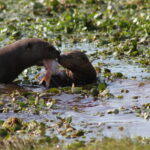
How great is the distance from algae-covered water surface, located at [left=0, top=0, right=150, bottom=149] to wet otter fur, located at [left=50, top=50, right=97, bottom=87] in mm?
232

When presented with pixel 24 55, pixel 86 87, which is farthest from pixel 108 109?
pixel 24 55

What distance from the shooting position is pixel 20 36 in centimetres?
1666

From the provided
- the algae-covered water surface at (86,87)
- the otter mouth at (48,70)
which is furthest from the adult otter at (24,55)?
the algae-covered water surface at (86,87)

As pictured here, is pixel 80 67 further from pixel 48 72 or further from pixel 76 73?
pixel 48 72

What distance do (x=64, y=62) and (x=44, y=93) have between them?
1.07 meters

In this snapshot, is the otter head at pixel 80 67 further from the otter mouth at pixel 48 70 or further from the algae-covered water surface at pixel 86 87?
the otter mouth at pixel 48 70

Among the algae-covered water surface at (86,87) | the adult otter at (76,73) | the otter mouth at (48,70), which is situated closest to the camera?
the algae-covered water surface at (86,87)

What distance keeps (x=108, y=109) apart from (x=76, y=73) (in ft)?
8.10

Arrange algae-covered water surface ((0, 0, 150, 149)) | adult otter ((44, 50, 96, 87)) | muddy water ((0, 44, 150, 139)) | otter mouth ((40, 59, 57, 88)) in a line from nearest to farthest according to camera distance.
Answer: algae-covered water surface ((0, 0, 150, 149)), muddy water ((0, 44, 150, 139)), otter mouth ((40, 59, 57, 88)), adult otter ((44, 50, 96, 87))

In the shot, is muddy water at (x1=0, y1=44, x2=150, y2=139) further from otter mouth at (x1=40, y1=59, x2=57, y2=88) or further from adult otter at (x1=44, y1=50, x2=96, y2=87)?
adult otter at (x1=44, y1=50, x2=96, y2=87)

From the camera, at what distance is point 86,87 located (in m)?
11.9

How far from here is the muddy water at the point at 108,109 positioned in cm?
877

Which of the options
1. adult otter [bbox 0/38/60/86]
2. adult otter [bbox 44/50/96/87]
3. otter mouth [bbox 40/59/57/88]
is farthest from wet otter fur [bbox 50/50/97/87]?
adult otter [bbox 0/38/60/86]

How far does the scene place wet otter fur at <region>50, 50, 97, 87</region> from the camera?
12.2 meters
